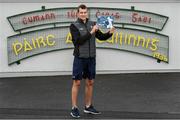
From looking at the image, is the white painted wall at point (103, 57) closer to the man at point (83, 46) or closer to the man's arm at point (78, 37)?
the man at point (83, 46)

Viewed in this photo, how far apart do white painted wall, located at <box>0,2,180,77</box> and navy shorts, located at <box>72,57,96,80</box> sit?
11.9 feet

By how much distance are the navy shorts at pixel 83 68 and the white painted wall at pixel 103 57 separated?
11.9ft

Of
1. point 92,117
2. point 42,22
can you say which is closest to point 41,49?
point 42,22

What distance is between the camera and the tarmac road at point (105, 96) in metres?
8.73

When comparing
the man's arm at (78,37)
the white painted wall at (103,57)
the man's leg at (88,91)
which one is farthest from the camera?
the white painted wall at (103,57)

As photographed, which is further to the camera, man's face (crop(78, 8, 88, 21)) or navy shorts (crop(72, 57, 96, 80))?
navy shorts (crop(72, 57, 96, 80))

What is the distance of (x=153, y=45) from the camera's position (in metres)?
12.2

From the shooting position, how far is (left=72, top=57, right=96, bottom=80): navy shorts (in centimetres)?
841

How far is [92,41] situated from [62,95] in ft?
6.79

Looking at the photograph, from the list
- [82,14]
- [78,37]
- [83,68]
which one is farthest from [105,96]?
[82,14]

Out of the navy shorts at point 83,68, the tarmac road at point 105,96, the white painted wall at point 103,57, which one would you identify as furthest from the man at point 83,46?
the white painted wall at point 103,57

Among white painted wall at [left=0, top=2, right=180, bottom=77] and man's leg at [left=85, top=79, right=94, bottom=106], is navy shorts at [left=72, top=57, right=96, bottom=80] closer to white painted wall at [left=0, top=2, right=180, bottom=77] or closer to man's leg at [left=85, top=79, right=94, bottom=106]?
man's leg at [left=85, top=79, right=94, bottom=106]

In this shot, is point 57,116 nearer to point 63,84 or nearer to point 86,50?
point 86,50

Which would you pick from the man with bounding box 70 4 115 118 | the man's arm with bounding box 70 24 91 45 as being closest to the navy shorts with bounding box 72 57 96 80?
the man with bounding box 70 4 115 118
